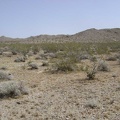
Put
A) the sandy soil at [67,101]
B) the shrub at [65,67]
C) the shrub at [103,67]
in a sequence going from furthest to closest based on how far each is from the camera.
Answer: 1. the shrub at [65,67]
2. the shrub at [103,67]
3. the sandy soil at [67,101]

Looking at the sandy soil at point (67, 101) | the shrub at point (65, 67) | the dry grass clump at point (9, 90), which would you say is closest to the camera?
the sandy soil at point (67, 101)

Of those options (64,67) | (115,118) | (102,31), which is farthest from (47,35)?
(115,118)

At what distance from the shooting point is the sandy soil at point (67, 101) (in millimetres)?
9000

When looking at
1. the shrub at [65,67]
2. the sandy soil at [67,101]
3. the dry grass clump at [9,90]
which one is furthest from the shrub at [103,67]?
the dry grass clump at [9,90]

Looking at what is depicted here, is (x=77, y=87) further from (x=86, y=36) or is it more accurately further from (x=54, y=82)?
(x=86, y=36)

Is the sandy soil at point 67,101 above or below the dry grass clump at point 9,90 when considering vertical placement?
below

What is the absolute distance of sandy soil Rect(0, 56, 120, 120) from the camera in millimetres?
9000

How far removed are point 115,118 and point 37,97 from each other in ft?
11.9

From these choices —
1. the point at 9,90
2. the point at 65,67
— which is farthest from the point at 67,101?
the point at 65,67

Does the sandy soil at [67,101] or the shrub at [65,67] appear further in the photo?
the shrub at [65,67]

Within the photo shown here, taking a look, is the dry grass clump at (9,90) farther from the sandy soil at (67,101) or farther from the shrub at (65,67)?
the shrub at (65,67)

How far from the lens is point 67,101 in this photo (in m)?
10.6

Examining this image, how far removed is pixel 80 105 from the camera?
32.9 feet

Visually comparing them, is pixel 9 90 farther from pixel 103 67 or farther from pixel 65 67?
pixel 103 67
